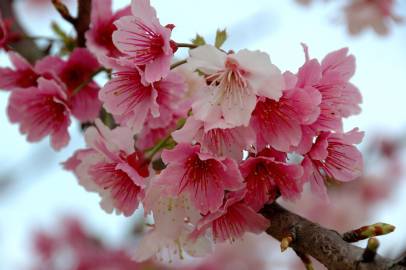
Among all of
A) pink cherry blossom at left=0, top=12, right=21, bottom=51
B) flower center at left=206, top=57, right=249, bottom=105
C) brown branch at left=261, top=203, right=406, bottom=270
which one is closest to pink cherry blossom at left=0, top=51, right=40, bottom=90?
pink cherry blossom at left=0, top=12, right=21, bottom=51

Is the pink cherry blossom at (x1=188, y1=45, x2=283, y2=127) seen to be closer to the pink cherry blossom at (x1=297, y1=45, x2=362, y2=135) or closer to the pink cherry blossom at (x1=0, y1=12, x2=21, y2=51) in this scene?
the pink cherry blossom at (x1=297, y1=45, x2=362, y2=135)

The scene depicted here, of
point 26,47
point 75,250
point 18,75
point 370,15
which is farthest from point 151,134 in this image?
point 75,250

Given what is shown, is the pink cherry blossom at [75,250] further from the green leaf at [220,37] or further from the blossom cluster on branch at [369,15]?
the green leaf at [220,37]

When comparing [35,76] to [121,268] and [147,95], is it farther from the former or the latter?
[121,268]

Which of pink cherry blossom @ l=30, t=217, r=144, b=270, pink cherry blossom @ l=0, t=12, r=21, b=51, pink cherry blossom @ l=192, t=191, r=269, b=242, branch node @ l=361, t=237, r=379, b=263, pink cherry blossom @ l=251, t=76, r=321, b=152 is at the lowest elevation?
pink cherry blossom @ l=30, t=217, r=144, b=270

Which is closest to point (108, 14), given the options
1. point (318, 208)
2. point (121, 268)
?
point (121, 268)

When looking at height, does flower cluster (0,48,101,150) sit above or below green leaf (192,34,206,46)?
below

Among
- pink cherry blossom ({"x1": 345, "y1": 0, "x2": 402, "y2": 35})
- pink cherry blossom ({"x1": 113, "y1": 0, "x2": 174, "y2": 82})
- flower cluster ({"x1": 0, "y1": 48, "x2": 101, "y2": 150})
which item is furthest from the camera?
pink cherry blossom ({"x1": 345, "y1": 0, "x2": 402, "y2": 35})
